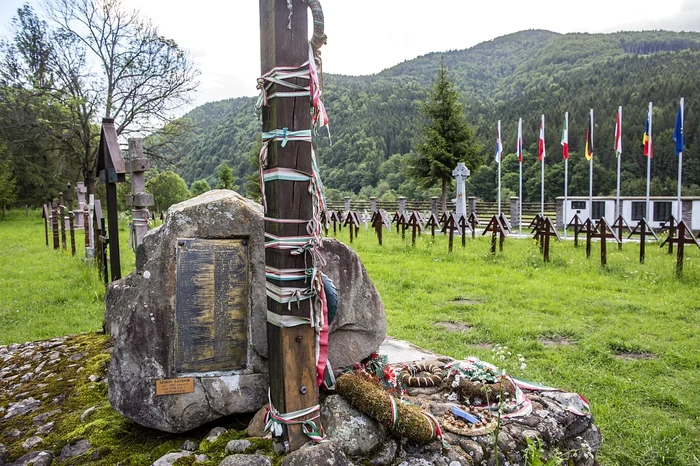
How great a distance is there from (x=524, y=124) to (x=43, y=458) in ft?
177

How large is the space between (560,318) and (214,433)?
528cm

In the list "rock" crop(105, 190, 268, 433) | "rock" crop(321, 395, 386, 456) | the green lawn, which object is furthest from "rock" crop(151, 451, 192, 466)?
the green lawn

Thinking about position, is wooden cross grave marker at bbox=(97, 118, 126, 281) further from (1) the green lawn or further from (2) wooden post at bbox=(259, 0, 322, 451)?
(1) the green lawn

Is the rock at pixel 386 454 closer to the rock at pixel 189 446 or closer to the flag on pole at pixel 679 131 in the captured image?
the rock at pixel 189 446

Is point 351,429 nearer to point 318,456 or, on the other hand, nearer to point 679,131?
point 318,456

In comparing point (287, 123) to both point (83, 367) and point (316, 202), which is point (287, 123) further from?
point (83, 367)

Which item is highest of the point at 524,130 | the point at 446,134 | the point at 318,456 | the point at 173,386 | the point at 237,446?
the point at 524,130

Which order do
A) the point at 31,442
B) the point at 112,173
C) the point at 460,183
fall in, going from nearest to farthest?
1. the point at 31,442
2. the point at 112,173
3. the point at 460,183

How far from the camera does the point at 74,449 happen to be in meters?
2.82

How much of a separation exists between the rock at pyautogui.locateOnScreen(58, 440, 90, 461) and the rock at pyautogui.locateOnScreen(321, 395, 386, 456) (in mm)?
1434

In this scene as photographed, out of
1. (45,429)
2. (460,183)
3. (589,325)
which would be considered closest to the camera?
(45,429)

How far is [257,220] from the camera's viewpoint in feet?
10.3

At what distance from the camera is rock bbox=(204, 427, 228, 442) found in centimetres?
278

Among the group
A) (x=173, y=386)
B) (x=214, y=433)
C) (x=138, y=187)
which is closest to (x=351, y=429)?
(x=214, y=433)
